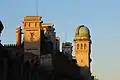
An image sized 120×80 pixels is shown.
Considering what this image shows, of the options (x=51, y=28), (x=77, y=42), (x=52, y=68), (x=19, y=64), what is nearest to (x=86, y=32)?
(x=77, y=42)

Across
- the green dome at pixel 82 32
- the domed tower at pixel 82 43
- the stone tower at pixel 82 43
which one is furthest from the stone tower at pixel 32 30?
the green dome at pixel 82 32

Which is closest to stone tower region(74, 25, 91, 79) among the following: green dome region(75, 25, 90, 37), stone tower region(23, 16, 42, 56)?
green dome region(75, 25, 90, 37)

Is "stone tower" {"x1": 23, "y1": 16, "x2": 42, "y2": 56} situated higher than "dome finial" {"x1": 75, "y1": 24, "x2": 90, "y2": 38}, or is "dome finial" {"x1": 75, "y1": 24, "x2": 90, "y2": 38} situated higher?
"dome finial" {"x1": 75, "y1": 24, "x2": 90, "y2": 38}

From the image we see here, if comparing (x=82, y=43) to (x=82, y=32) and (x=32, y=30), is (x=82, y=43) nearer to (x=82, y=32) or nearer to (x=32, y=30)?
(x=82, y=32)

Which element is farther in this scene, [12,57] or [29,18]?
[29,18]

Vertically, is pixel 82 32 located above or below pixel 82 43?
above

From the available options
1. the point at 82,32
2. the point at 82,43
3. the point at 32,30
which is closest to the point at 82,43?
the point at 82,43

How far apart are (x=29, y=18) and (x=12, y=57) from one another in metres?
55.1

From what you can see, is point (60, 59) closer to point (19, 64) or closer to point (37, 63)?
point (37, 63)

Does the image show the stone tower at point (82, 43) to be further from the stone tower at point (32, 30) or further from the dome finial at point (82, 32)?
the stone tower at point (32, 30)

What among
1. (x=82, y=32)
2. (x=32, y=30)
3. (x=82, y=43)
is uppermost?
(x=82, y=32)

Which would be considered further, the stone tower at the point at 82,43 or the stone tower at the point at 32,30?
the stone tower at the point at 82,43

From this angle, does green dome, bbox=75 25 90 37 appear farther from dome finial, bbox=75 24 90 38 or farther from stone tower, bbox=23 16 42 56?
stone tower, bbox=23 16 42 56

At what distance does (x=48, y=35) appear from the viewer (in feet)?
399
